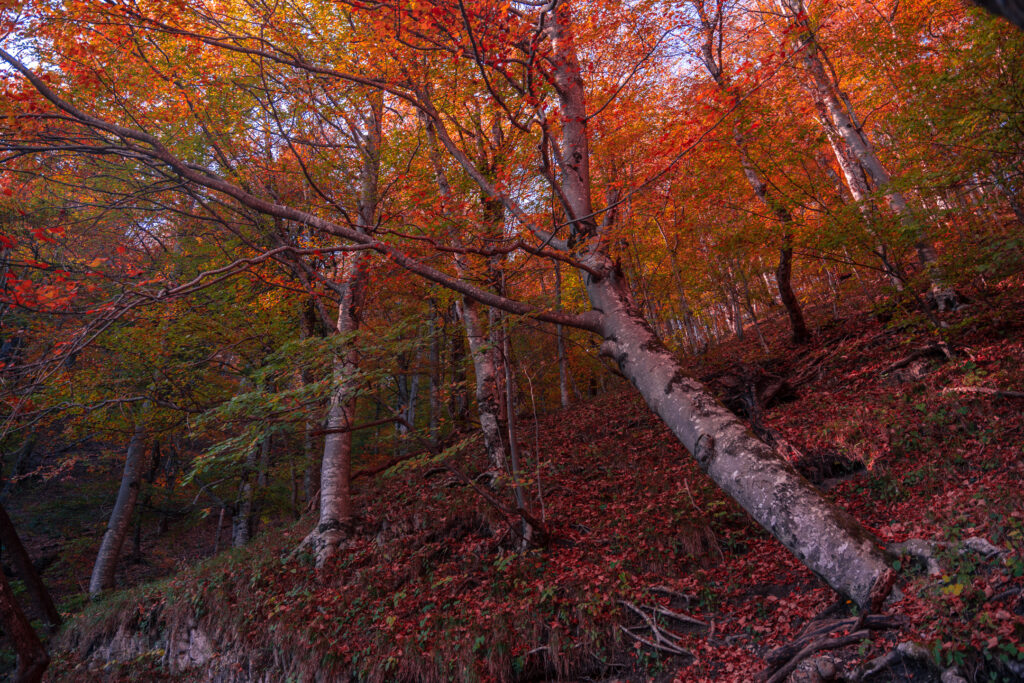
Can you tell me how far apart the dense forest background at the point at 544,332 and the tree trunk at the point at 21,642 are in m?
0.03

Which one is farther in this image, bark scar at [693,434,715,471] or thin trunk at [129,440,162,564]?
thin trunk at [129,440,162,564]

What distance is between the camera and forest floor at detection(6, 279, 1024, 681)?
3242 millimetres

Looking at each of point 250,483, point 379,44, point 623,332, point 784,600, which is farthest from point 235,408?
point 250,483

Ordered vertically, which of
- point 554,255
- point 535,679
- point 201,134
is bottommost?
point 535,679

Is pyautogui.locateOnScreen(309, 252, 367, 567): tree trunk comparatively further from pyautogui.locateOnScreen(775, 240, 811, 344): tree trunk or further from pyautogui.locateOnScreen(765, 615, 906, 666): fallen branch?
pyautogui.locateOnScreen(775, 240, 811, 344): tree trunk

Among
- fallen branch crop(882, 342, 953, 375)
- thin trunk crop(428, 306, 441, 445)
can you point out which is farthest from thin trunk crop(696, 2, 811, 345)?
thin trunk crop(428, 306, 441, 445)

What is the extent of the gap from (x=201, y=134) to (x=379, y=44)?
229 inches

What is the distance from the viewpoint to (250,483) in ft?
44.1

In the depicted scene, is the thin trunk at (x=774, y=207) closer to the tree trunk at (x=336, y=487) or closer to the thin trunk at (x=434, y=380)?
the tree trunk at (x=336, y=487)

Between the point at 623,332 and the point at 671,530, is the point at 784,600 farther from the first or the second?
the point at 623,332

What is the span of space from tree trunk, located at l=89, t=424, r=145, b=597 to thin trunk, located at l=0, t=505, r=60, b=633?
1.09m

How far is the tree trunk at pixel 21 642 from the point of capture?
6.79 metres

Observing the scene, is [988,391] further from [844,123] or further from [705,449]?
[844,123]

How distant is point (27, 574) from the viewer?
36.2 ft
